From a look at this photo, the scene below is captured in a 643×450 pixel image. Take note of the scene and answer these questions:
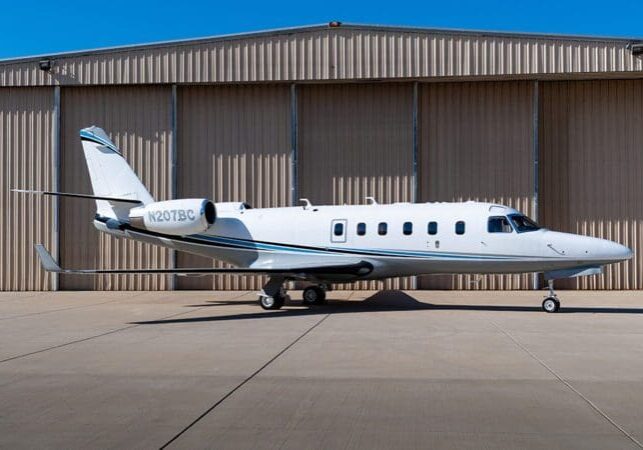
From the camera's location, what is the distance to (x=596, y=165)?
24219mm

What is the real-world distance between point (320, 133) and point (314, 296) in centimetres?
798

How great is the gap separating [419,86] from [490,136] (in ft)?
10.8

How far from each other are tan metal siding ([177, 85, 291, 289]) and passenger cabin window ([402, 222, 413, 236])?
8230mm

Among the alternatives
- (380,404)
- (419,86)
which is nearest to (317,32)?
(419,86)

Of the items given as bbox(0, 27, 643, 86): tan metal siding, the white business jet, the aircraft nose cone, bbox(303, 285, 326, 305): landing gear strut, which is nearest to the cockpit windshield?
the white business jet

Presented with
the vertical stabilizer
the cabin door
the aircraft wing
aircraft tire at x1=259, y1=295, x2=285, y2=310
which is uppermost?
the vertical stabilizer

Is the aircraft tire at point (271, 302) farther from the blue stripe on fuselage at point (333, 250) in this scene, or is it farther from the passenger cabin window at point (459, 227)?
the passenger cabin window at point (459, 227)

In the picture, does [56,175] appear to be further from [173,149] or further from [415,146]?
[415,146]

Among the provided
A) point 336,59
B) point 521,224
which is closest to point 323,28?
point 336,59

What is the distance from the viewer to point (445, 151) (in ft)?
80.6

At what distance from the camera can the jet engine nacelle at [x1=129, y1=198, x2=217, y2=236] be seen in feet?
59.8

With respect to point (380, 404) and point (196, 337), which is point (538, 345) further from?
point (196, 337)

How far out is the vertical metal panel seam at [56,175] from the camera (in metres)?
24.9

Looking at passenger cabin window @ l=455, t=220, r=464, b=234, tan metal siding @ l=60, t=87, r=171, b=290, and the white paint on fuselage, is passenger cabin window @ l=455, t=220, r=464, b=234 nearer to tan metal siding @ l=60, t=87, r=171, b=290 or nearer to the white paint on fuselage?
the white paint on fuselage
